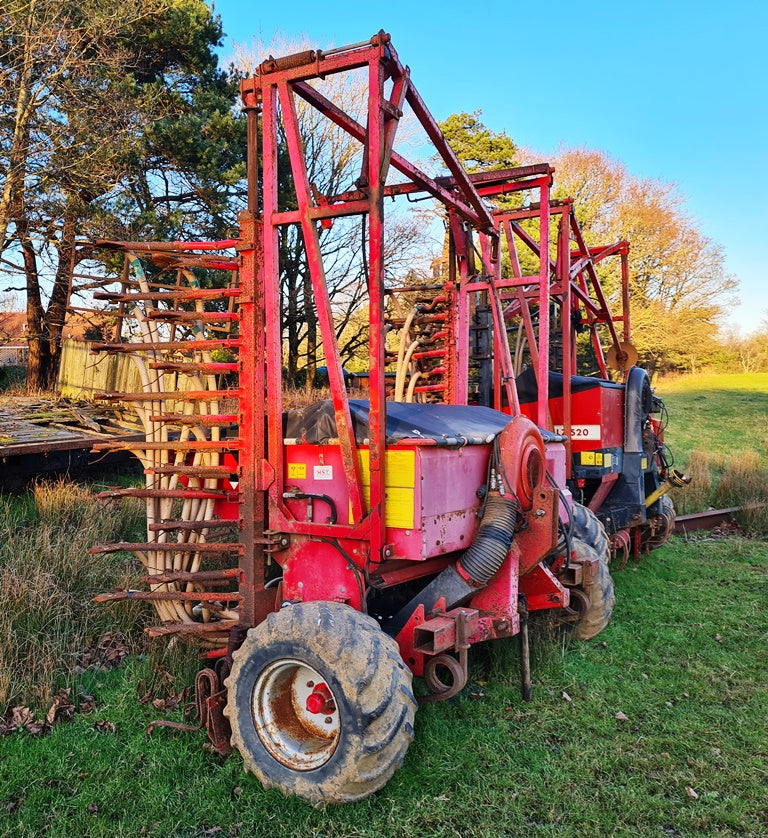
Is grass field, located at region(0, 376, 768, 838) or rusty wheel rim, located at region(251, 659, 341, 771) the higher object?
rusty wheel rim, located at region(251, 659, 341, 771)

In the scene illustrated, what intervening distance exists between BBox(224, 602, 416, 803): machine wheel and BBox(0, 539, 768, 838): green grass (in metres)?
0.16

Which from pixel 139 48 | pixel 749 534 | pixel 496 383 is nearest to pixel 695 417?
pixel 749 534

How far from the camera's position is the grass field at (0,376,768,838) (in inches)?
118

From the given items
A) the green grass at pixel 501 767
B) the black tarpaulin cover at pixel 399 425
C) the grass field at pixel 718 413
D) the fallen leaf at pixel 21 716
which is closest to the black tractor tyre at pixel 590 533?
the green grass at pixel 501 767

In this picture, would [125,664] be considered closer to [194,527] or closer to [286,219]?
[194,527]

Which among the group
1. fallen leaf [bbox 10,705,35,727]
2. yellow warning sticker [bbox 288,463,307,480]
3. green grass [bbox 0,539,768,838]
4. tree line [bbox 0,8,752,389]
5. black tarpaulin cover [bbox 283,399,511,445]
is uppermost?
tree line [bbox 0,8,752,389]

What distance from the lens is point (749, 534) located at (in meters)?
10.1

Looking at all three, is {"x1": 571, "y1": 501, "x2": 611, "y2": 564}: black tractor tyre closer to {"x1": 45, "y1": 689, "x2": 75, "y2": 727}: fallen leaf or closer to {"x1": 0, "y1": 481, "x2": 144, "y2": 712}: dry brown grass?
{"x1": 0, "y1": 481, "x2": 144, "y2": 712}: dry brown grass

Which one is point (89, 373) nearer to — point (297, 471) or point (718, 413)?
point (297, 471)

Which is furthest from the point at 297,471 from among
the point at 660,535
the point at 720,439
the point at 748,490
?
the point at 720,439

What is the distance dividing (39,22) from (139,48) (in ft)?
10.5

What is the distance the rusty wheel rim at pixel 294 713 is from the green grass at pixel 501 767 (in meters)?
0.20

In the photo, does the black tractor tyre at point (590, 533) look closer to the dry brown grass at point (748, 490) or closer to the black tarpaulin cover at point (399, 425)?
the black tarpaulin cover at point (399, 425)

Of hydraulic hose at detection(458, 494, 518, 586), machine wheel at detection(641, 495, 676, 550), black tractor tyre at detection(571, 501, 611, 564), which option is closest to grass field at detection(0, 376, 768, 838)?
black tractor tyre at detection(571, 501, 611, 564)
